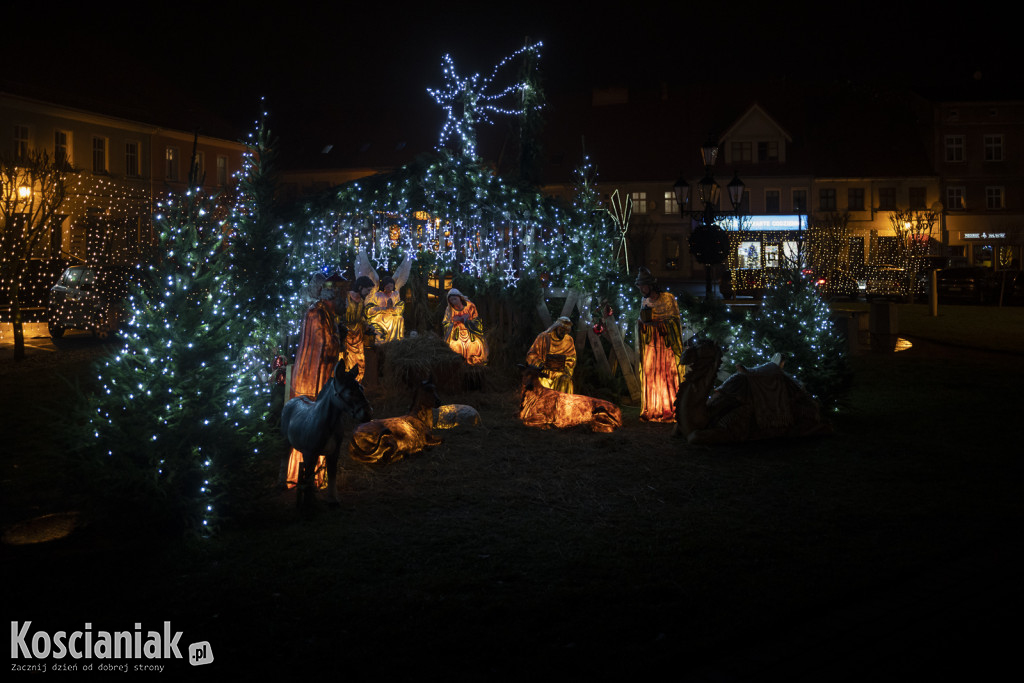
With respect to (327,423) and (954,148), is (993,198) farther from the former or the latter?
(327,423)

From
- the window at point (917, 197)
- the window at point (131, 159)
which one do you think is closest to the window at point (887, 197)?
the window at point (917, 197)

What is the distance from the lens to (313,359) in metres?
8.19

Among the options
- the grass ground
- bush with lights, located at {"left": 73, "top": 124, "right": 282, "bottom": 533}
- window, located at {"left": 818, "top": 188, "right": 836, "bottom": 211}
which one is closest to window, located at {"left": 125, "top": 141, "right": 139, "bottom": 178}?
the grass ground

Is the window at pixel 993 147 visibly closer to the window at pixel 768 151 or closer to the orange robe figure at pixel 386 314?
the window at pixel 768 151

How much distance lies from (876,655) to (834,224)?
42.9 m

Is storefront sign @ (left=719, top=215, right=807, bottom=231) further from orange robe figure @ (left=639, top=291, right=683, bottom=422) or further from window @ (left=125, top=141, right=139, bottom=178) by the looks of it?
orange robe figure @ (left=639, top=291, right=683, bottom=422)

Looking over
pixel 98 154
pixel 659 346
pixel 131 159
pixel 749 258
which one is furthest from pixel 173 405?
pixel 749 258

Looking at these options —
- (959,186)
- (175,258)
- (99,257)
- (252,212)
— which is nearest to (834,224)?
(959,186)

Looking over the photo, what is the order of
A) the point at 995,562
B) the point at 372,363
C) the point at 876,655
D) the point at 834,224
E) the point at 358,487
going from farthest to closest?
the point at 834,224, the point at 372,363, the point at 358,487, the point at 995,562, the point at 876,655

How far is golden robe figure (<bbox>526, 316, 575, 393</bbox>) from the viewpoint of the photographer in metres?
11.3

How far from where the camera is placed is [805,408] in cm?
1020

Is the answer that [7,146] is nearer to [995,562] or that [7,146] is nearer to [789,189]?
[995,562]

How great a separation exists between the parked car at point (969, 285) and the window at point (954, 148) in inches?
673

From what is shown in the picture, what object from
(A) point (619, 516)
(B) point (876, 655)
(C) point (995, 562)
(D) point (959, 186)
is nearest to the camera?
(B) point (876, 655)
